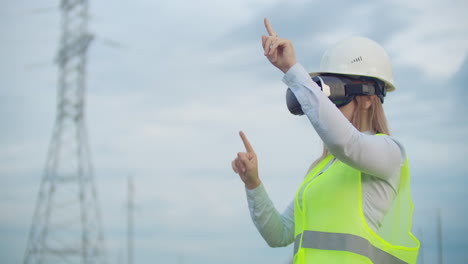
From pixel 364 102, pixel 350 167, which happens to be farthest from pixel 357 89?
pixel 350 167

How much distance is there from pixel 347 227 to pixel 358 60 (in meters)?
0.95

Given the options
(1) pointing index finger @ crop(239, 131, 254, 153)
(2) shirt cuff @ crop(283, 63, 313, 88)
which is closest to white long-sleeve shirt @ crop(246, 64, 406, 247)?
(2) shirt cuff @ crop(283, 63, 313, 88)

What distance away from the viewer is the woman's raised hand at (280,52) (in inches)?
118

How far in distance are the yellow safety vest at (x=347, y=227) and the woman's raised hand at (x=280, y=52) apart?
2.08 feet

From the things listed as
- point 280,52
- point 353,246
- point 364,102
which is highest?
point 280,52

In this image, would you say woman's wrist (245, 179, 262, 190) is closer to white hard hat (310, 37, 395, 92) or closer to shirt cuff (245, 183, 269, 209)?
shirt cuff (245, 183, 269, 209)

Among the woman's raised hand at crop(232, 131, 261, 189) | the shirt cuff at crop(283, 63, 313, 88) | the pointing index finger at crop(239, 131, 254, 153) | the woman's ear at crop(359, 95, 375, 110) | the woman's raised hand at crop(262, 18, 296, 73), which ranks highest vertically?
the woman's raised hand at crop(262, 18, 296, 73)

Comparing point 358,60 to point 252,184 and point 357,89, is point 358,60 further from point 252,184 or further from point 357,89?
point 252,184

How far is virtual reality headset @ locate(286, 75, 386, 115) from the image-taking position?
10.3ft

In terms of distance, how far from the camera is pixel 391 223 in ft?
9.97

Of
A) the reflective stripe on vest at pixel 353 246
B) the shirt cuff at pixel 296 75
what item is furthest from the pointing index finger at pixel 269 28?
the reflective stripe on vest at pixel 353 246

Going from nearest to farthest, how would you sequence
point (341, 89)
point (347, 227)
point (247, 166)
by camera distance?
point (347, 227), point (341, 89), point (247, 166)

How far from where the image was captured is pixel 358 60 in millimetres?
3402

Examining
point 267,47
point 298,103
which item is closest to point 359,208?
point 298,103
